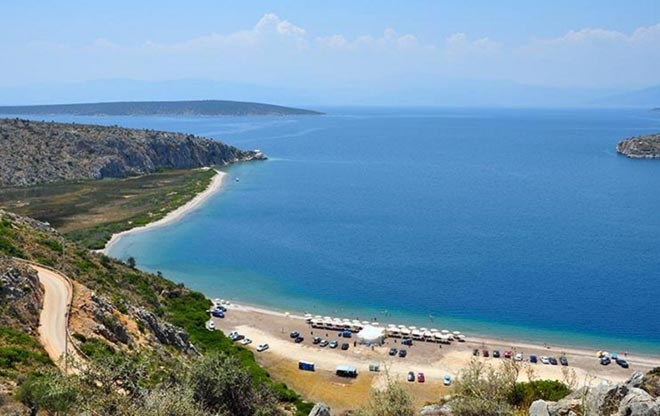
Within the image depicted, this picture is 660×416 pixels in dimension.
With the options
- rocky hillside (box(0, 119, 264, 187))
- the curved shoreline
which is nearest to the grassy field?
the curved shoreline

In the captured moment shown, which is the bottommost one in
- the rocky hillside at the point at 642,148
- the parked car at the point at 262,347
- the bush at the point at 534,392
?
the parked car at the point at 262,347

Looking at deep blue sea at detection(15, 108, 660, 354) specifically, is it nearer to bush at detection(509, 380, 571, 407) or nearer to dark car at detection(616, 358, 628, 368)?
dark car at detection(616, 358, 628, 368)

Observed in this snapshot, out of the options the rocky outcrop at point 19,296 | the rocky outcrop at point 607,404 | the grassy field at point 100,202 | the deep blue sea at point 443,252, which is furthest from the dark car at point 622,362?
the grassy field at point 100,202

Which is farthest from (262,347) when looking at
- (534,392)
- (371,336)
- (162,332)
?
(534,392)

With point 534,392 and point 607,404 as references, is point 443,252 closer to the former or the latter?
point 534,392

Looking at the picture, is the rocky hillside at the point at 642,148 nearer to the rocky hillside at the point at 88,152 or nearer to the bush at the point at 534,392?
the rocky hillside at the point at 88,152

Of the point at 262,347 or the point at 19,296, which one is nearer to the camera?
the point at 19,296

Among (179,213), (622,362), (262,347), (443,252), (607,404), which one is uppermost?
(607,404)
